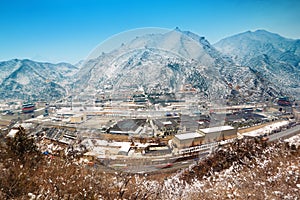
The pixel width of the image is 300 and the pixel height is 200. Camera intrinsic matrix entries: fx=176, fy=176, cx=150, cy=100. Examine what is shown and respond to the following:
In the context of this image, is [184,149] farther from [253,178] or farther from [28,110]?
[28,110]

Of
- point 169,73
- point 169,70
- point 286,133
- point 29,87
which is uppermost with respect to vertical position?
point 169,70

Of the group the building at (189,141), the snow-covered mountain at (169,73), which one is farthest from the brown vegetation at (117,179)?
the building at (189,141)

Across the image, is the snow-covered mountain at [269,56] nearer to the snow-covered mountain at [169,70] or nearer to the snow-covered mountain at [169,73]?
the snow-covered mountain at [169,73]

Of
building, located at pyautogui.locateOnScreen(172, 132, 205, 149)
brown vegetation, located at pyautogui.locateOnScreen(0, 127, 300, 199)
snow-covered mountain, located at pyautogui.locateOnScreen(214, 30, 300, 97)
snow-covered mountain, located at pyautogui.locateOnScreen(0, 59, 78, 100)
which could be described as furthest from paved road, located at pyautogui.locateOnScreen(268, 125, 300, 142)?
snow-covered mountain, located at pyautogui.locateOnScreen(0, 59, 78, 100)

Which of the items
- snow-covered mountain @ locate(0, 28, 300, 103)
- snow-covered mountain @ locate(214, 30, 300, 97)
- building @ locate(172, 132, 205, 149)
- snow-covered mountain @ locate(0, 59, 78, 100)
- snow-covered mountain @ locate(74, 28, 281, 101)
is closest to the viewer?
snow-covered mountain @ locate(74, 28, 281, 101)

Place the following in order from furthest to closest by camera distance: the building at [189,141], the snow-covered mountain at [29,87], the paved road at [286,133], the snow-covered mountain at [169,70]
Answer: the snow-covered mountain at [29,87] → the paved road at [286,133] → the building at [189,141] → the snow-covered mountain at [169,70]

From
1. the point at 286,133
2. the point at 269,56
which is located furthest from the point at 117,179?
the point at 269,56

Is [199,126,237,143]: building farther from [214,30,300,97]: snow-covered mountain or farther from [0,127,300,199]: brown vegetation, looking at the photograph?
[214,30,300,97]: snow-covered mountain

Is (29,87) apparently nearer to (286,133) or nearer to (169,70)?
(169,70)
